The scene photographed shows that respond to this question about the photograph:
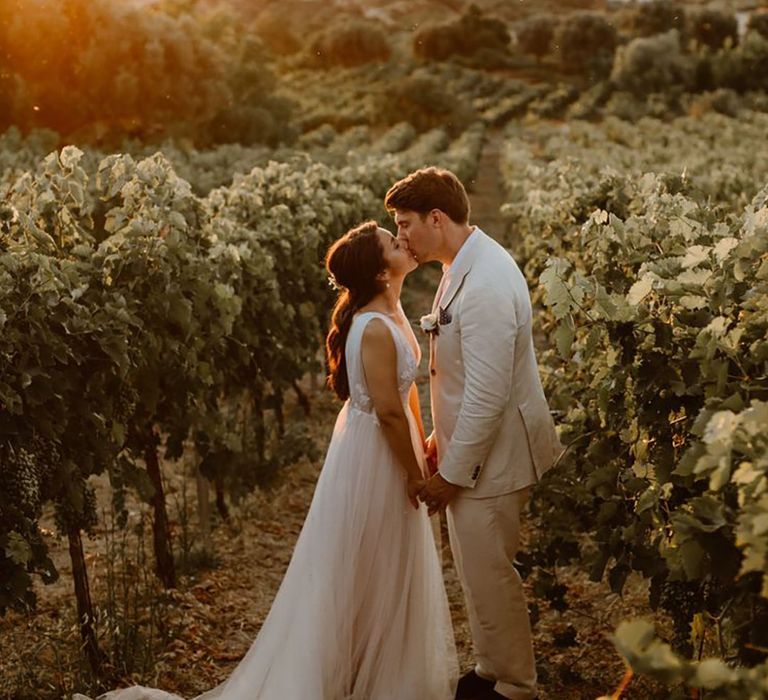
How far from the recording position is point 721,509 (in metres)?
2.47

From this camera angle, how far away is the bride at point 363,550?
4164 mm

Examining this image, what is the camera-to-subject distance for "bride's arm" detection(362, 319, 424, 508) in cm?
413

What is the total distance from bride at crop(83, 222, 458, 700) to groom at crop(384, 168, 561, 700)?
14cm

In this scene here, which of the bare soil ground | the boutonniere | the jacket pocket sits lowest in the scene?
the bare soil ground

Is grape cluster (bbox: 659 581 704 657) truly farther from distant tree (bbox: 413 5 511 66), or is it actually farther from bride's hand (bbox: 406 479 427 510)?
distant tree (bbox: 413 5 511 66)

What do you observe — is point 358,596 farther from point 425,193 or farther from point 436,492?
point 425,193

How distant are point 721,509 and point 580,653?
2947mm

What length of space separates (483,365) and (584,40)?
326 feet

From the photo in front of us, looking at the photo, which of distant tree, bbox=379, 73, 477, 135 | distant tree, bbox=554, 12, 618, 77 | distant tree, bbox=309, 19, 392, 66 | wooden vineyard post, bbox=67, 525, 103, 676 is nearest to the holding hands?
wooden vineyard post, bbox=67, 525, 103, 676

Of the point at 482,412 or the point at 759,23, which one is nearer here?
the point at 482,412

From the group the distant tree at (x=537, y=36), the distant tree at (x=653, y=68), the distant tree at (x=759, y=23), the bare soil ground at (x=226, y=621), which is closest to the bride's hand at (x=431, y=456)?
the bare soil ground at (x=226, y=621)

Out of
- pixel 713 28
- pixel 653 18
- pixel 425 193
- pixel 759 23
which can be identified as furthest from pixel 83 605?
pixel 653 18

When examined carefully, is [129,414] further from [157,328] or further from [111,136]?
[111,136]

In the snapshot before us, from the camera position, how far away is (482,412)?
13.0ft
